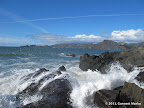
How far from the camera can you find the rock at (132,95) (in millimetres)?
5011

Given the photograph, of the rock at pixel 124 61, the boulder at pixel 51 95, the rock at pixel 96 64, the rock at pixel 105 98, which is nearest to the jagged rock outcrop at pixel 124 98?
the rock at pixel 105 98

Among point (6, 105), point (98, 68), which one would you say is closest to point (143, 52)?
point (98, 68)

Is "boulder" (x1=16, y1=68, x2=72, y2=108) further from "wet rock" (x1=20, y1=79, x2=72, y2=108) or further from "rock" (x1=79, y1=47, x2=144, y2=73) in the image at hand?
"rock" (x1=79, y1=47, x2=144, y2=73)

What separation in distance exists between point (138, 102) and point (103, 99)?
1342 mm

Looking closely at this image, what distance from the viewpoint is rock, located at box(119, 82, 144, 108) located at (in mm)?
5011

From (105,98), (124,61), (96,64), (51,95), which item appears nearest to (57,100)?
(51,95)

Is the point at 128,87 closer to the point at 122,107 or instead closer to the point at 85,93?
the point at 122,107

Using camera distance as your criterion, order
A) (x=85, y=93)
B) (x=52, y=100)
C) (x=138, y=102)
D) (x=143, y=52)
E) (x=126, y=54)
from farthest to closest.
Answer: (x=126, y=54)
(x=143, y=52)
(x=85, y=93)
(x=52, y=100)
(x=138, y=102)

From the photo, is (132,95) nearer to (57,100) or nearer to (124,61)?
(57,100)

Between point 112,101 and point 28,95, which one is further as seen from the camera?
point 28,95

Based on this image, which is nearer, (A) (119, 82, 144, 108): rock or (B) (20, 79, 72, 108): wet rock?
(A) (119, 82, 144, 108): rock

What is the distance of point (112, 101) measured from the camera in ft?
16.7

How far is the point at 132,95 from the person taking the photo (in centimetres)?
528

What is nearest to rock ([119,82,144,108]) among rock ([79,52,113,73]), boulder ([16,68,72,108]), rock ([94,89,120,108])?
rock ([94,89,120,108])
